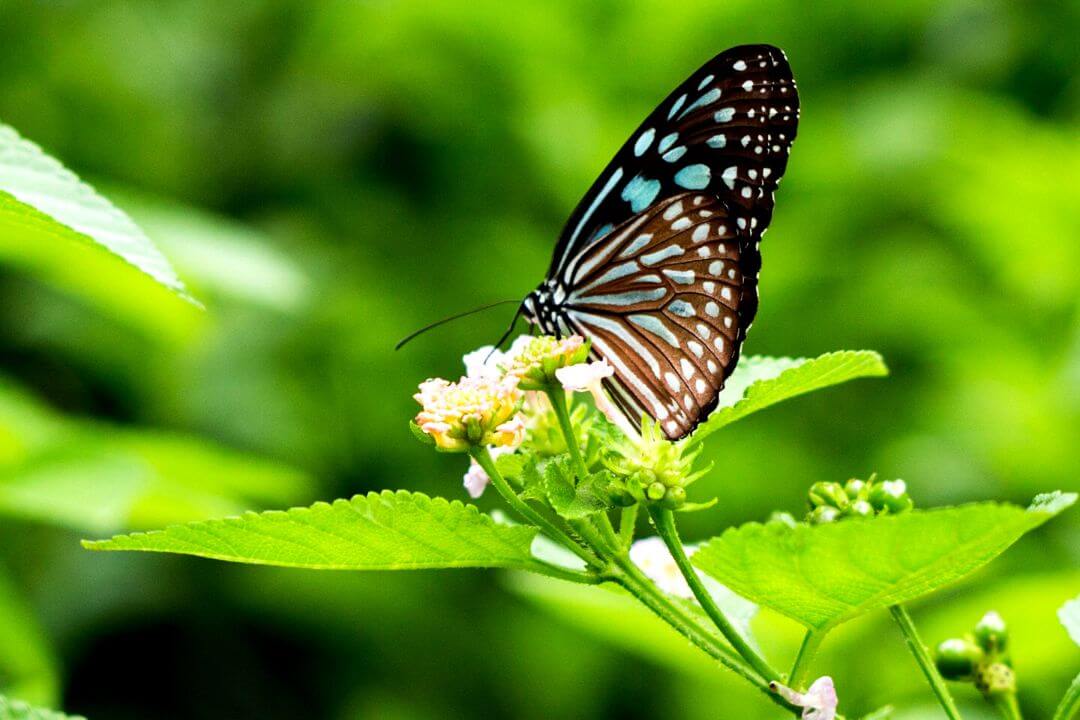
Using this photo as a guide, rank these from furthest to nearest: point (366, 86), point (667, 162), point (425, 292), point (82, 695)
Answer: point (366, 86)
point (425, 292)
point (82, 695)
point (667, 162)

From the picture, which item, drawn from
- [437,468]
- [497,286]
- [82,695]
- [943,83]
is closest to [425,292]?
[497,286]

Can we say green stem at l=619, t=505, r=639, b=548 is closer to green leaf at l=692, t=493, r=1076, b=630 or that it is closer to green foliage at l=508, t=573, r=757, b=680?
green leaf at l=692, t=493, r=1076, b=630

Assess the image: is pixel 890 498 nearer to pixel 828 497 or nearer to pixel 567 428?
pixel 828 497

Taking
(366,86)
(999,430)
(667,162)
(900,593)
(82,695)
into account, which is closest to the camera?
(900,593)

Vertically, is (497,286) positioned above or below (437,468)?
above

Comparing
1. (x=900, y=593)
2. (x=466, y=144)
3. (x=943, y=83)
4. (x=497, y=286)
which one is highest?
(x=943, y=83)

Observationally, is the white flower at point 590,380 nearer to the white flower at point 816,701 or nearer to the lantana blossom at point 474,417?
the lantana blossom at point 474,417

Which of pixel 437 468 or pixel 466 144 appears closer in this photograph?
pixel 437 468

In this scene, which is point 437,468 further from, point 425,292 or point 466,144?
point 466,144
